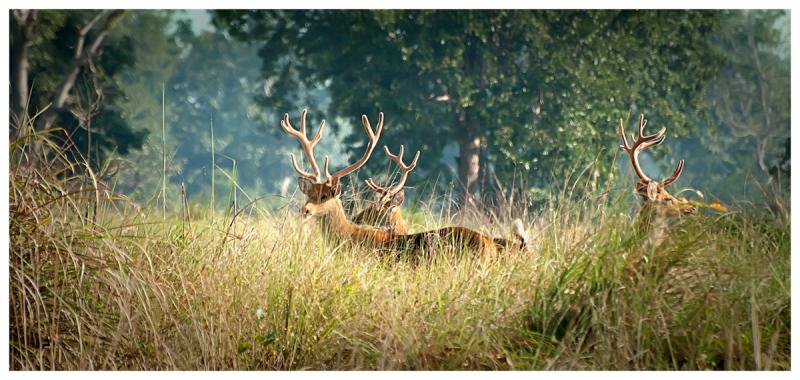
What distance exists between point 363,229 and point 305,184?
600mm

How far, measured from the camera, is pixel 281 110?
17.1m

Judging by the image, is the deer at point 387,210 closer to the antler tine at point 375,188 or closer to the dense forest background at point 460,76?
the antler tine at point 375,188

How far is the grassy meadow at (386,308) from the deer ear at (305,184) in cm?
208

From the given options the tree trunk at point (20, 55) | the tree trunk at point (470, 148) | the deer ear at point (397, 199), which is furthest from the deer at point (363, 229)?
the tree trunk at point (470, 148)

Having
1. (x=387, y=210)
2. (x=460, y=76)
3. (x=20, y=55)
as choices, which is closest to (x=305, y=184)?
(x=387, y=210)

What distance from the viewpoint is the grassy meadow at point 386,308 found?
389 centimetres

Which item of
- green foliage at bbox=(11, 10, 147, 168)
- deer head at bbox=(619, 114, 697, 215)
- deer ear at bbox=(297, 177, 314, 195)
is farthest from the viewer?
green foliage at bbox=(11, 10, 147, 168)

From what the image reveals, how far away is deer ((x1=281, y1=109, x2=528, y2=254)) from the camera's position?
5578mm

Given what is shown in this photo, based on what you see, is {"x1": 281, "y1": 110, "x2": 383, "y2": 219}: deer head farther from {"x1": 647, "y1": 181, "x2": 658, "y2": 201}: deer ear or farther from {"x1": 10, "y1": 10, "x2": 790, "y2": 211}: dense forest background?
{"x1": 10, "y1": 10, "x2": 790, "y2": 211}: dense forest background

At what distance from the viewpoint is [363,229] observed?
6.24 metres

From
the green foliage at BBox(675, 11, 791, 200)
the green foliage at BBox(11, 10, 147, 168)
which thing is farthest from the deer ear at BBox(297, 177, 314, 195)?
the green foliage at BBox(675, 11, 791, 200)

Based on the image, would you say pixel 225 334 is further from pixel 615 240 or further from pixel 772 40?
pixel 772 40
